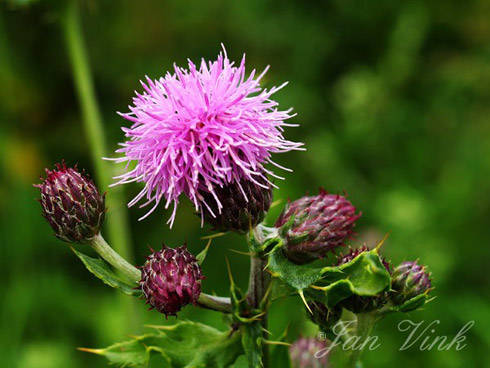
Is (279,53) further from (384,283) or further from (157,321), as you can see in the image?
(384,283)

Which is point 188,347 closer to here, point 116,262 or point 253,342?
point 253,342

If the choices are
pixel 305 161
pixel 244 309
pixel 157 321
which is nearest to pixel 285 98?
pixel 305 161

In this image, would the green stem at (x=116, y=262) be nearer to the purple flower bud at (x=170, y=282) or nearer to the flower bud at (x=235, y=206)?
the purple flower bud at (x=170, y=282)

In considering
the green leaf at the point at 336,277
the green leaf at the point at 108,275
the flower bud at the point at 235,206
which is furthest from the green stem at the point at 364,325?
the green leaf at the point at 108,275

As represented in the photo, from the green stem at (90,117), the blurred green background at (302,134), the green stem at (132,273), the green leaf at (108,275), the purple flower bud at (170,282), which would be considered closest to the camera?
the purple flower bud at (170,282)

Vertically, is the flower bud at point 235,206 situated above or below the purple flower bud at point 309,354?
above

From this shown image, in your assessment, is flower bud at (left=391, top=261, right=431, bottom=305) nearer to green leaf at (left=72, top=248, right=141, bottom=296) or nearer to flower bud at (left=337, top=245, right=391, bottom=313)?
flower bud at (left=337, top=245, right=391, bottom=313)
